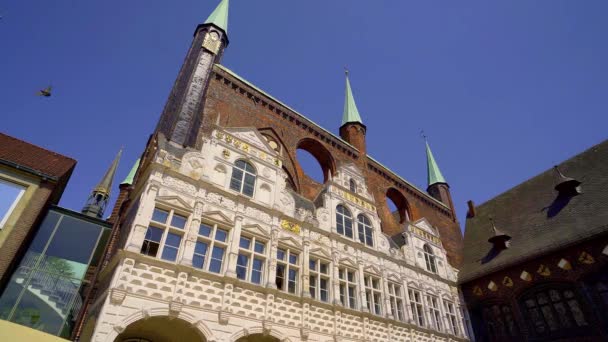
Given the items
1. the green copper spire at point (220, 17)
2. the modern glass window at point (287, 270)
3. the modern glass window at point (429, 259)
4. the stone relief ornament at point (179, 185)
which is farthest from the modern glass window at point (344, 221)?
the green copper spire at point (220, 17)

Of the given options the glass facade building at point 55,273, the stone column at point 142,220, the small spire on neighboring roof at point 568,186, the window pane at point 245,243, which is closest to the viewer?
the stone column at point 142,220

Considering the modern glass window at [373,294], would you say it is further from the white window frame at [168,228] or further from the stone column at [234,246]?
the white window frame at [168,228]

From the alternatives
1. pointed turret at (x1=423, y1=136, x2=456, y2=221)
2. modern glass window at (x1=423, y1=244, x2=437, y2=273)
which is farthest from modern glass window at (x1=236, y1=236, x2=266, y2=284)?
pointed turret at (x1=423, y1=136, x2=456, y2=221)

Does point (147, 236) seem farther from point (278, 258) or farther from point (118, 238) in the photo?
point (278, 258)

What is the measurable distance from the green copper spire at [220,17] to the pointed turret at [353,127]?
11.2 meters

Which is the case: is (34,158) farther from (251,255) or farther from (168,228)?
(251,255)

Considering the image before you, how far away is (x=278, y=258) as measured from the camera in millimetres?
14148

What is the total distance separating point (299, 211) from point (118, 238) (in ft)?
24.3

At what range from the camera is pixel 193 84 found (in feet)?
55.7

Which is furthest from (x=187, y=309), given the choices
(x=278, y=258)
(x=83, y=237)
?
(x=83, y=237)

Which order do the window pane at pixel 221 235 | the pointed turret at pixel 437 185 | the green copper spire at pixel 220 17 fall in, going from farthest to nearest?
the pointed turret at pixel 437 185 < the green copper spire at pixel 220 17 < the window pane at pixel 221 235

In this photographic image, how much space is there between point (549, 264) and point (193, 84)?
2122 centimetres

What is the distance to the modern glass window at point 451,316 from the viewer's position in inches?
773

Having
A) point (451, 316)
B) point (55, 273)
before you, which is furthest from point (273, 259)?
point (451, 316)
